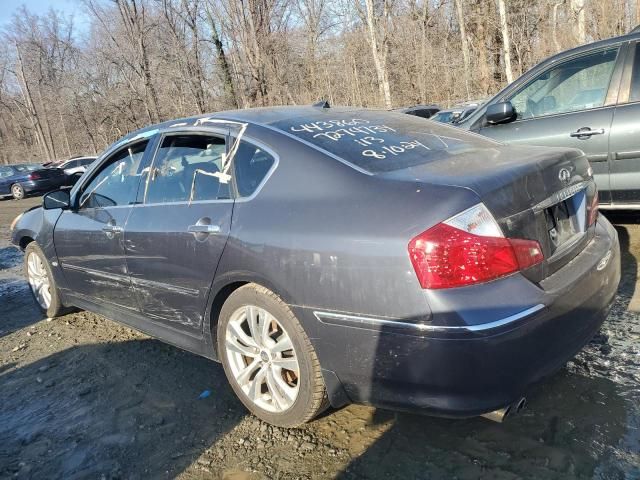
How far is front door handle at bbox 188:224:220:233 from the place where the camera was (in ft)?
8.85

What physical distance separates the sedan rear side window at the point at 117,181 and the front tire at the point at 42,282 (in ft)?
3.17

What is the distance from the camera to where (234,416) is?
2.81 metres

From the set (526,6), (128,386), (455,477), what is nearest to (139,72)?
(526,6)

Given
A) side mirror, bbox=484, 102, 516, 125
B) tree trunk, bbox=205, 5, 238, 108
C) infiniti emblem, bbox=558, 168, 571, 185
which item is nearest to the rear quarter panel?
infiniti emblem, bbox=558, 168, 571, 185

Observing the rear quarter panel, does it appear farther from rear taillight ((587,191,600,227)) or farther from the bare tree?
the bare tree

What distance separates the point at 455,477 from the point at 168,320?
1896 mm

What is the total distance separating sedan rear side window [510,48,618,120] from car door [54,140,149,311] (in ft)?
11.6

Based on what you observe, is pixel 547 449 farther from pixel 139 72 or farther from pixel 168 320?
pixel 139 72

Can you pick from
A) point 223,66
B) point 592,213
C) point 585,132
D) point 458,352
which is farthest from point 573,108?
point 223,66

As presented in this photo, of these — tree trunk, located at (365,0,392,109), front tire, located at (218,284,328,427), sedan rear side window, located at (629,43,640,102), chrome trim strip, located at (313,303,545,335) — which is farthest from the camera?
tree trunk, located at (365,0,392,109)

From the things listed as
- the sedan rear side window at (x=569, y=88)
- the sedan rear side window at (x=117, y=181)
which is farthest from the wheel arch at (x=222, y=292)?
the sedan rear side window at (x=569, y=88)

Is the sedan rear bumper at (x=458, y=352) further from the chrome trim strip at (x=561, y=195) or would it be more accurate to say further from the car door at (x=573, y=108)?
the car door at (x=573, y=108)

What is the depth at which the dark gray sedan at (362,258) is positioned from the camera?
6.49 ft

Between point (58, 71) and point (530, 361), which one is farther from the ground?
point (58, 71)
